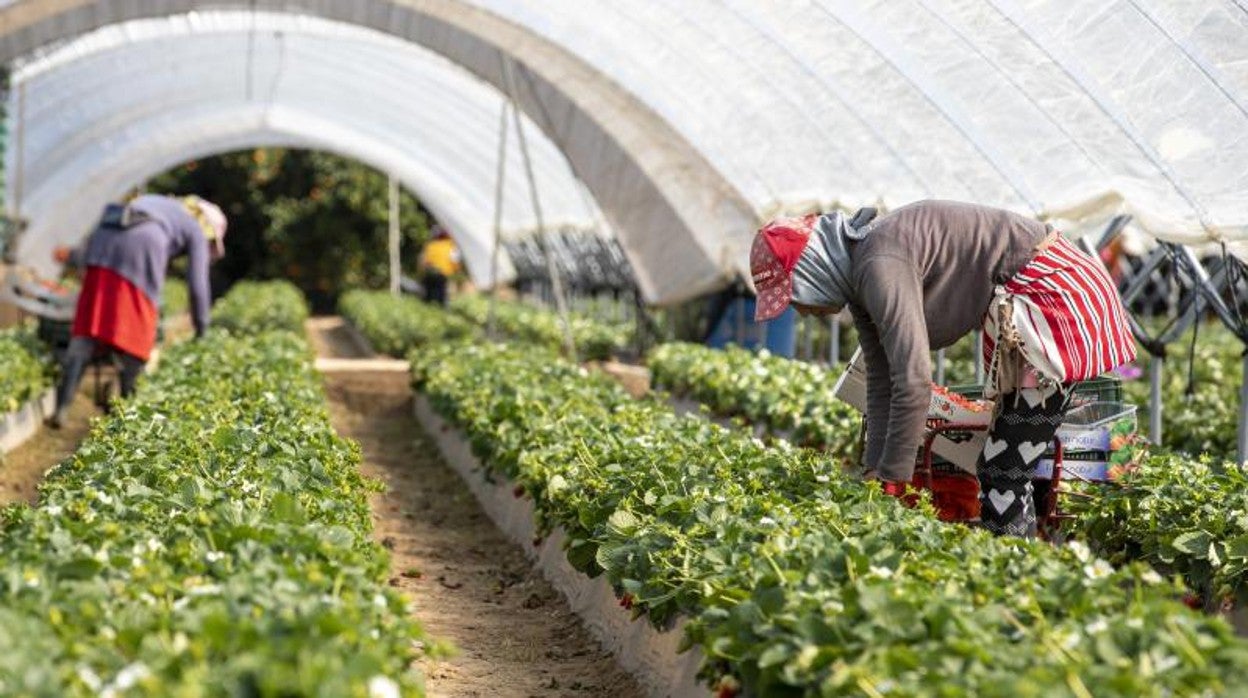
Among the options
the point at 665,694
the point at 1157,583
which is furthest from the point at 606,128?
the point at 1157,583

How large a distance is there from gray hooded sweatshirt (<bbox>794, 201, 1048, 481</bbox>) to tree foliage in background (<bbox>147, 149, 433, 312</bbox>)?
2750 cm

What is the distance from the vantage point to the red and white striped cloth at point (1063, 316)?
16.0 ft

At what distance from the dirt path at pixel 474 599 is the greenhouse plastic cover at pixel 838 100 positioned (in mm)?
2943

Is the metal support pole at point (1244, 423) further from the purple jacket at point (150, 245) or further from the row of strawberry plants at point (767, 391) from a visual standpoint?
the purple jacket at point (150, 245)

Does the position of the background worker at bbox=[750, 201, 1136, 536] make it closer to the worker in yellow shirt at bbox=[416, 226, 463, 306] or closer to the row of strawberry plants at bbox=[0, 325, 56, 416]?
the row of strawberry plants at bbox=[0, 325, 56, 416]

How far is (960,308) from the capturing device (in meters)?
5.04

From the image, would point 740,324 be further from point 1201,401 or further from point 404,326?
point 404,326

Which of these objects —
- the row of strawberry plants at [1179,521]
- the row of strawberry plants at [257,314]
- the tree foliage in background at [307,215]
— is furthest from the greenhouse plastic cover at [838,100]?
the tree foliage in background at [307,215]

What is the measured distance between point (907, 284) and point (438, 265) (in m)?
21.9

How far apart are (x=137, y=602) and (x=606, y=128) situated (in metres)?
9.28

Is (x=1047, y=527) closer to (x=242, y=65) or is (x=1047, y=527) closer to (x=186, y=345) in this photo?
(x=186, y=345)

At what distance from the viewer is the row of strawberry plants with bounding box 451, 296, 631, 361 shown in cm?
1647

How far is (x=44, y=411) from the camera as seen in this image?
10961mm

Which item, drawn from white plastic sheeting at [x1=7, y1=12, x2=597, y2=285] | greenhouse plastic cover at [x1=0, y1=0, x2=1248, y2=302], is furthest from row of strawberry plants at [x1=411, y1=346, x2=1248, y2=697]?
white plastic sheeting at [x1=7, y1=12, x2=597, y2=285]
